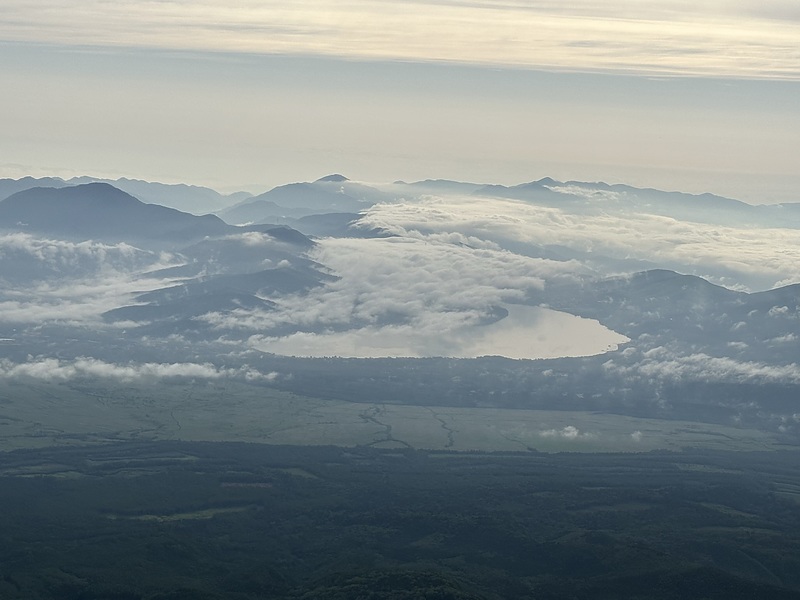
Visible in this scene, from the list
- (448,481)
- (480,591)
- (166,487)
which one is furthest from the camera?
(448,481)

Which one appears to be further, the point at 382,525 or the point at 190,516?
the point at 190,516

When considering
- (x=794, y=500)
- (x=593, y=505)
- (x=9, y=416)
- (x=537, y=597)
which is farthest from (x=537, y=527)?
(x=9, y=416)

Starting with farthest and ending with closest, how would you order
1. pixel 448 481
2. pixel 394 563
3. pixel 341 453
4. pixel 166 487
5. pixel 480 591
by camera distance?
1. pixel 341 453
2. pixel 448 481
3. pixel 166 487
4. pixel 394 563
5. pixel 480 591

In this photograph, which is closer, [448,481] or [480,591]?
[480,591]

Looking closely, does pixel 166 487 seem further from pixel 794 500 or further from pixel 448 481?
pixel 794 500

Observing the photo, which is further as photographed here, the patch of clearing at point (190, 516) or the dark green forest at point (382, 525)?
the patch of clearing at point (190, 516)

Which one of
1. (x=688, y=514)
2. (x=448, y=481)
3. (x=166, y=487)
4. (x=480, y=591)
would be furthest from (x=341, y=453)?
(x=480, y=591)

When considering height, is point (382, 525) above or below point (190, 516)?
below

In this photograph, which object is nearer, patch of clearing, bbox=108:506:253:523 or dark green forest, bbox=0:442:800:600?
dark green forest, bbox=0:442:800:600
